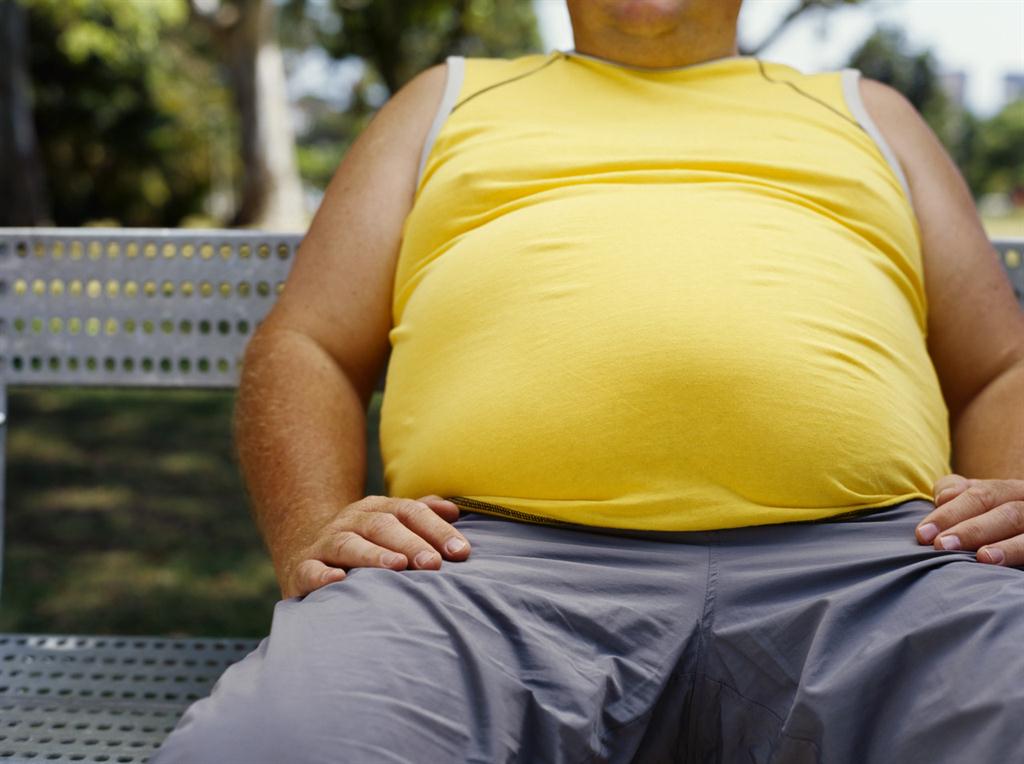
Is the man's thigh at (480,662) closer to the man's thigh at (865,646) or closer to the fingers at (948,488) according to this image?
the man's thigh at (865,646)

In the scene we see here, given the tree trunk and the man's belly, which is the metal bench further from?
the tree trunk

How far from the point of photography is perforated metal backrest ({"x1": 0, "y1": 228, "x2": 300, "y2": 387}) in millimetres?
2402

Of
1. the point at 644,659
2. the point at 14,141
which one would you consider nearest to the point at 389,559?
the point at 644,659

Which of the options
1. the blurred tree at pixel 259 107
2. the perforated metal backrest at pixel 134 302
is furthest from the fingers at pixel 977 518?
the blurred tree at pixel 259 107

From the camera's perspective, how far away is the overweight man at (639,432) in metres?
1.32

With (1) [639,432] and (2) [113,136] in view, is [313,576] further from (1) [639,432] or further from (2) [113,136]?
(2) [113,136]

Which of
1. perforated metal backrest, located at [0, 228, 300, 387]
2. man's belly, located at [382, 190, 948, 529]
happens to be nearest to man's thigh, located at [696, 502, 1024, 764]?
man's belly, located at [382, 190, 948, 529]

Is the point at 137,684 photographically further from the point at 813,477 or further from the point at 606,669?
→ the point at 813,477

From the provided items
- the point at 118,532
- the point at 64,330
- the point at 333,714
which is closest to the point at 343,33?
the point at 118,532

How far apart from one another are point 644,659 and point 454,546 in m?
0.29

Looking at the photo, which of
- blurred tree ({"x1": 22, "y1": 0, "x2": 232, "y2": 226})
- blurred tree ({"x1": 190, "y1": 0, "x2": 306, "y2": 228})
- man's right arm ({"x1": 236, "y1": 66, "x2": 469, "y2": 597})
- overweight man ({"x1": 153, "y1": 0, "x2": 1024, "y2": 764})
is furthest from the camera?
blurred tree ({"x1": 22, "y1": 0, "x2": 232, "y2": 226})

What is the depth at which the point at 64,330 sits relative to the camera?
7.92 feet

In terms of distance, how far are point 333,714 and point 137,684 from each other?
96 centimetres

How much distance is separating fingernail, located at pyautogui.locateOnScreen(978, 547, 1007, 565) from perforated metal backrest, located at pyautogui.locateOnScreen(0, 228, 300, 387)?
1.46 m
